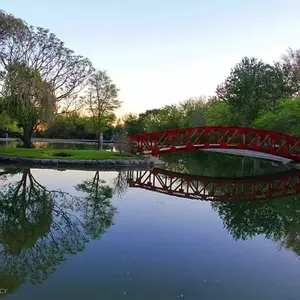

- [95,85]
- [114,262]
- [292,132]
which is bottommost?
[114,262]

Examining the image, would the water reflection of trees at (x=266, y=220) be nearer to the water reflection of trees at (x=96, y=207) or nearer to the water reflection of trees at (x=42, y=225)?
the water reflection of trees at (x=96, y=207)

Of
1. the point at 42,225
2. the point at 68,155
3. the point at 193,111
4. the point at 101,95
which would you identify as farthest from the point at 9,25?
the point at 193,111

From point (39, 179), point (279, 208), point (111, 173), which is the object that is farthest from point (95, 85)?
point (279, 208)

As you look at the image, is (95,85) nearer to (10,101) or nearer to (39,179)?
(10,101)

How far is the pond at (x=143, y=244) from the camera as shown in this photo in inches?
172

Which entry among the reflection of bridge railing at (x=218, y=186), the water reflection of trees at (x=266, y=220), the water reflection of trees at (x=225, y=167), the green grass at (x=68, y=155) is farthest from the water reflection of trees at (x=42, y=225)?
the water reflection of trees at (x=225, y=167)

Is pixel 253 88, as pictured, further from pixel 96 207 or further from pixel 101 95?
pixel 96 207

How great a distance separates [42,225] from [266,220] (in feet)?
18.0

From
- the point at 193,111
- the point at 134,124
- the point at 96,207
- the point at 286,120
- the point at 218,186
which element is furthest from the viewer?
the point at 134,124

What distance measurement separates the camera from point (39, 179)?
42.7ft

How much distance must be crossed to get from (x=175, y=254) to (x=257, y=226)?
3.17m

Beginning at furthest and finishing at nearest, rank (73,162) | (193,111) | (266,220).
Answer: (193,111) < (73,162) < (266,220)

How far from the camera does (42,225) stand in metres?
7.02

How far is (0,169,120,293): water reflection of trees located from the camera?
4.85 metres
